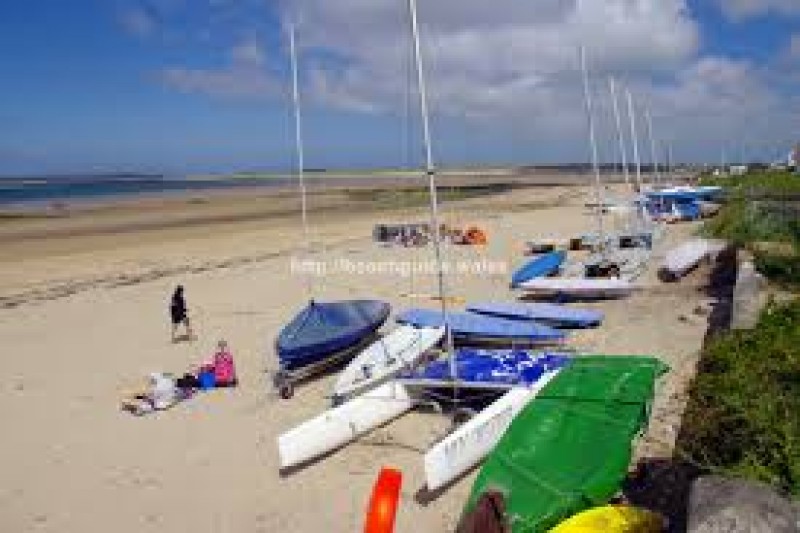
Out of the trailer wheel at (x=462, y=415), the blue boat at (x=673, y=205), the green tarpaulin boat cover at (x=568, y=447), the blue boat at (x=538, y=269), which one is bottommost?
the trailer wheel at (x=462, y=415)

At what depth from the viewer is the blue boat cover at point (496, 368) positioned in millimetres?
12031

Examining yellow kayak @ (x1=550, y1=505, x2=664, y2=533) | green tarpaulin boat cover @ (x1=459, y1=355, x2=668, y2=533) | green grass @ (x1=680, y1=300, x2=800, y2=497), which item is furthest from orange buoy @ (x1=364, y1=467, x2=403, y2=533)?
green grass @ (x1=680, y1=300, x2=800, y2=497)

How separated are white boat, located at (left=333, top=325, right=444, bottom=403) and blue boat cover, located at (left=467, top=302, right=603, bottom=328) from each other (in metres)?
2.29

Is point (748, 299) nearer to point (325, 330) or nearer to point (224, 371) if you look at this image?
point (325, 330)

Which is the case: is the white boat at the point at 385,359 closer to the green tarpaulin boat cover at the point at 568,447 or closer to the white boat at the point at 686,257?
the green tarpaulin boat cover at the point at 568,447

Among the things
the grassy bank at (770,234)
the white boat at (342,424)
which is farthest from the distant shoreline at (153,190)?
the white boat at (342,424)

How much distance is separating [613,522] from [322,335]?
8.08 metres

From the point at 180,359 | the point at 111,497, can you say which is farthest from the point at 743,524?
the point at 180,359

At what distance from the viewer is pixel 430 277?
86.3 feet

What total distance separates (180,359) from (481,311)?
620 centimetres

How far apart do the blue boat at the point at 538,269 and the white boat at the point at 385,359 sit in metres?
6.49

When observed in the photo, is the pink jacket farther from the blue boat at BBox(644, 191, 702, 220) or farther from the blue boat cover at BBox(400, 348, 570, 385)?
the blue boat at BBox(644, 191, 702, 220)

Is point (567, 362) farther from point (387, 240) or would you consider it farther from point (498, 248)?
point (387, 240)

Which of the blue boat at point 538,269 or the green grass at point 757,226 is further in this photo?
the green grass at point 757,226
